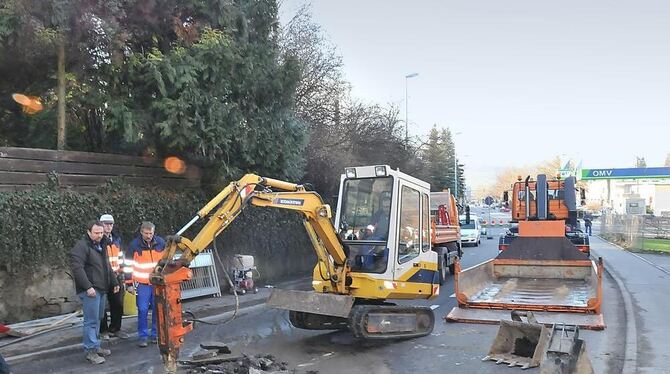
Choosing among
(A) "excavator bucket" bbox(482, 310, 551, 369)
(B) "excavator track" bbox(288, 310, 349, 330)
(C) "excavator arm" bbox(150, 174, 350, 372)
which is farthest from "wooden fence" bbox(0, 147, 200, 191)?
(A) "excavator bucket" bbox(482, 310, 551, 369)

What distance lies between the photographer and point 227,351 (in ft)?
26.0

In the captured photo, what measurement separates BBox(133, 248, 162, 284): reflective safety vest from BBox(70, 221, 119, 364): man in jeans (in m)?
0.46

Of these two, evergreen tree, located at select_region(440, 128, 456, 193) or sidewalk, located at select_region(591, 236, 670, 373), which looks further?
evergreen tree, located at select_region(440, 128, 456, 193)

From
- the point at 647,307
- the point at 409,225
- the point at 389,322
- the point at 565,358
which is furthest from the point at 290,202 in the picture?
the point at 647,307

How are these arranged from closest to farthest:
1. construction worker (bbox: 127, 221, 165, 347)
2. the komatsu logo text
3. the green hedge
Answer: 1. the komatsu logo text
2. construction worker (bbox: 127, 221, 165, 347)
3. the green hedge

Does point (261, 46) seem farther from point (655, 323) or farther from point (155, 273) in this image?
point (655, 323)

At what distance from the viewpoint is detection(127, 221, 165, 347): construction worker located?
8.54 meters

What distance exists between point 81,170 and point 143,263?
345cm

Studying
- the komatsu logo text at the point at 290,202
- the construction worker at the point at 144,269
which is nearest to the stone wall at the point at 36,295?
the construction worker at the point at 144,269

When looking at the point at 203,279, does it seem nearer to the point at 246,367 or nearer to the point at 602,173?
the point at 246,367

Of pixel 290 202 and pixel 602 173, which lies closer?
pixel 290 202

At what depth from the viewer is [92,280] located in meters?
7.82

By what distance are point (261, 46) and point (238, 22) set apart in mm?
752

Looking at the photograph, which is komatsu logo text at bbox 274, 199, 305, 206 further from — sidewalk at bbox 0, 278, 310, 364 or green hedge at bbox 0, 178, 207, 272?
green hedge at bbox 0, 178, 207, 272
